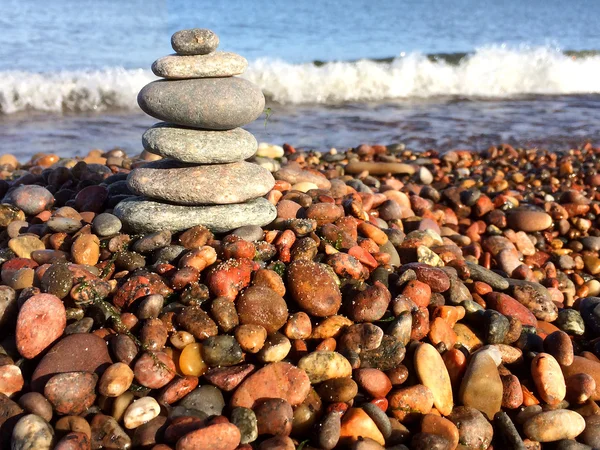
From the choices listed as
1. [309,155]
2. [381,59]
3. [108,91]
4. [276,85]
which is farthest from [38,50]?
[309,155]

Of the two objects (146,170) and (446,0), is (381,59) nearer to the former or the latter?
(146,170)

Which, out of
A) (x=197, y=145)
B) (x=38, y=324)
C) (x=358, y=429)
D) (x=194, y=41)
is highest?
(x=194, y=41)

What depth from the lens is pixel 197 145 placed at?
3.88 metres

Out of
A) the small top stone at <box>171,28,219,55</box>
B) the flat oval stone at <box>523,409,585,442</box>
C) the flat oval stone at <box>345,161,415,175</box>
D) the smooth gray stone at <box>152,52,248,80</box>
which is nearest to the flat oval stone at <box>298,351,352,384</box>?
the flat oval stone at <box>523,409,585,442</box>

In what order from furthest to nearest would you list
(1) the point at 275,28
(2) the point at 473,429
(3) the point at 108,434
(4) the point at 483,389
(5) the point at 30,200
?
(1) the point at 275,28 → (5) the point at 30,200 → (4) the point at 483,389 → (2) the point at 473,429 → (3) the point at 108,434

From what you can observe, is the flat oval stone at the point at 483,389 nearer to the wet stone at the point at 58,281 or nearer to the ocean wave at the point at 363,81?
the wet stone at the point at 58,281

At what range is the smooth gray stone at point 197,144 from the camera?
387 cm

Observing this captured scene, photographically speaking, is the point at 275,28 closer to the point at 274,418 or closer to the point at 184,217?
the point at 184,217

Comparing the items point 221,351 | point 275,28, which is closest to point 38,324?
point 221,351

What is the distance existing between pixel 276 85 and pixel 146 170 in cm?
1058

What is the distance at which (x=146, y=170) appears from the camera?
4.03 metres

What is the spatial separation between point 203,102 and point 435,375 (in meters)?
2.26

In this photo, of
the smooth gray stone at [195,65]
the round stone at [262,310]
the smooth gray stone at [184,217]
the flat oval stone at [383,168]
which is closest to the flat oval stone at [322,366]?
the round stone at [262,310]

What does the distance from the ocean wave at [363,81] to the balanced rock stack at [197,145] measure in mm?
9216
